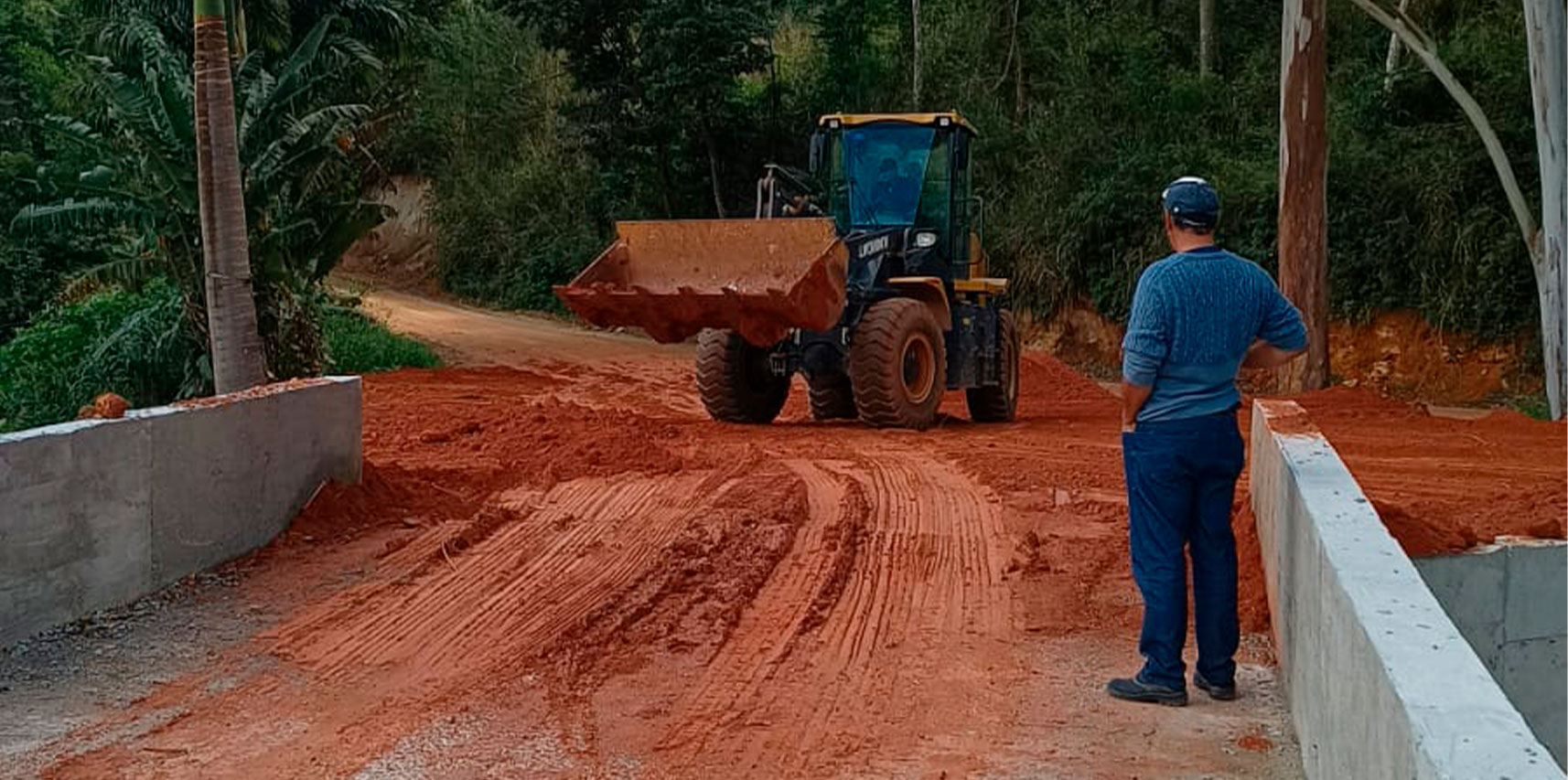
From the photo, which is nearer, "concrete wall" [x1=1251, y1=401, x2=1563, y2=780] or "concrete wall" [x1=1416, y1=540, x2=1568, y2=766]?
"concrete wall" [x1=1251, y1=401, x2=1563, y2=780]

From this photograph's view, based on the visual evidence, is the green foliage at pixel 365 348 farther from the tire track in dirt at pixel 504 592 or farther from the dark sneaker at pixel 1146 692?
the dark sneaker at pixel 1146 692

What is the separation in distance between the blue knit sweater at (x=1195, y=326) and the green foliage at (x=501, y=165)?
3188 centimetres

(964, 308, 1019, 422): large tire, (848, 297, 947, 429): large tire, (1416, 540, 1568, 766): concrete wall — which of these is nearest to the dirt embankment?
(964, 308, 1019, 422): large tire

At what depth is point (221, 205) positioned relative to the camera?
38.7 ft

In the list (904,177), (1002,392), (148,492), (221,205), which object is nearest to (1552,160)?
(1002,392)

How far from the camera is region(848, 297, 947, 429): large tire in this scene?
14383 millimetres

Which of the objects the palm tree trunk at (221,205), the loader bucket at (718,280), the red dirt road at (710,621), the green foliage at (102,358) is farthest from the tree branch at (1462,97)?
the green foliage at (102,358)

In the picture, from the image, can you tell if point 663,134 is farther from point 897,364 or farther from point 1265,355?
point 1265,355

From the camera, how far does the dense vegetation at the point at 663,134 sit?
1830 centimetres

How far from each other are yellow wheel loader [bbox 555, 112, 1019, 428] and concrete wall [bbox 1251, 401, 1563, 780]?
7305mm

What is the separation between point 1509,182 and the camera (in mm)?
18250

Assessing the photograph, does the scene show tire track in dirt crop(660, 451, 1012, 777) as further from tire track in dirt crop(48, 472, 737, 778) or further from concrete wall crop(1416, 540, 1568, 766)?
concrete wall crop(1416, 540, 1568, 766)

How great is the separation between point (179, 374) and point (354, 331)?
6.21 metres

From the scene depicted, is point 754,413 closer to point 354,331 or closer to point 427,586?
point 427,586
